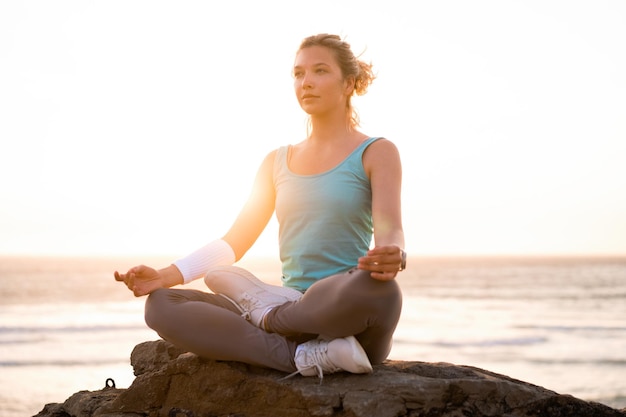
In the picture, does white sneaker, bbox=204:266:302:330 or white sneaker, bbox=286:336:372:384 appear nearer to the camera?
white sneaker, bbox=286:336:372:384

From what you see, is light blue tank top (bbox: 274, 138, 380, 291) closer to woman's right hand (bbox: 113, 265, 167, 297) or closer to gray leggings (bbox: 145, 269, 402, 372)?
gray leggings (bbox: 145, 269, 402, 372)

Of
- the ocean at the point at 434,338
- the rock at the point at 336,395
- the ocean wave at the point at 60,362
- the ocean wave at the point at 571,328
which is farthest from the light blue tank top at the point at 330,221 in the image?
the ocean wave at the point at 571,328

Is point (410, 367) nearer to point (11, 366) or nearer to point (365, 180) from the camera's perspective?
point (365, 180)

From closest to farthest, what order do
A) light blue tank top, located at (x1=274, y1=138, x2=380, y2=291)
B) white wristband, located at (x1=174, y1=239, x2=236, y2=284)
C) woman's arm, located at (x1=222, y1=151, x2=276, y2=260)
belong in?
light blue tank top, located at (x1=274, y1=138, x2=380, y2=291)
white wristband, located at (x1=174, y1=239, x2=236, y2=284)
woman's arm, located at (x1=222, y1=151, x2=276, y2=260)

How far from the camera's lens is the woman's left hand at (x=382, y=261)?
9.43 ft

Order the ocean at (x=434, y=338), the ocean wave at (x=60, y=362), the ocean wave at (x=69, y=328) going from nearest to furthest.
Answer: the ocean at (x=434, y=338) < the ocean wave at (x=60, y=362) < the ocean wave at (x=69, y=328)

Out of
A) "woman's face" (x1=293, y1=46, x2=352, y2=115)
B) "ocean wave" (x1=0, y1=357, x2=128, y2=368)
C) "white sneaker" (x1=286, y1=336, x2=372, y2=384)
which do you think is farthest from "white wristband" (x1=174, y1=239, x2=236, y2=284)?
"ocean wave" (x1=0, y1=357, x2=128, y2=368)

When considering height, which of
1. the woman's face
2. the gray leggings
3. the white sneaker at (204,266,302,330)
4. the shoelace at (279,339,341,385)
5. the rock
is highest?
the woman's face

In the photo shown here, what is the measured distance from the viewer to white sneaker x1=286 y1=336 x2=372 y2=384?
313 centimetres

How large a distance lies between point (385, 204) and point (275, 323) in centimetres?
73

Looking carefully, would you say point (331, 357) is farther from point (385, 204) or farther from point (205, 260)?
point (205, 260)

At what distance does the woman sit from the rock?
0.31 ft

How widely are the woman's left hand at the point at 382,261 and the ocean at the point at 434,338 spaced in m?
8.51

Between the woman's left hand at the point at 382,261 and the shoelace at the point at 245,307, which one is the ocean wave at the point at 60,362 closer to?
the shoelace at the point at 245,307
